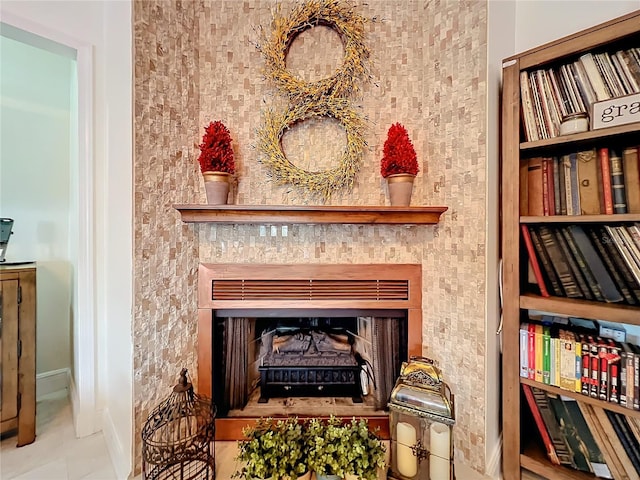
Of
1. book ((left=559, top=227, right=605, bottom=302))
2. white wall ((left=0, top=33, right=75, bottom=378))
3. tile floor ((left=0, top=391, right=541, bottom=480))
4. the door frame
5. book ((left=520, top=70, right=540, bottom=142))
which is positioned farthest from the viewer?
white wall ((left=0, top=33, right=75, bottom=378))

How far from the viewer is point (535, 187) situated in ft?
4.32

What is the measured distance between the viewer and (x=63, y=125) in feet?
7.05

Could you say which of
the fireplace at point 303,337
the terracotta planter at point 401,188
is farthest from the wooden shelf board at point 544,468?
the terracotta planter at point 401,188

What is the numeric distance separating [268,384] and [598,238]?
174 centimetres

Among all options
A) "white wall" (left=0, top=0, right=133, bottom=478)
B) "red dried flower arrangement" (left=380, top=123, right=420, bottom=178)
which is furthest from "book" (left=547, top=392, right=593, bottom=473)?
"white wall" (left=0, top=0, right=133, bottom=478)

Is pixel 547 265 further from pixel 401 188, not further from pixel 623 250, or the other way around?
pixel 401 188

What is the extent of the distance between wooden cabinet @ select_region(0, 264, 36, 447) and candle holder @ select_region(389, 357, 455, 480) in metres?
1.91

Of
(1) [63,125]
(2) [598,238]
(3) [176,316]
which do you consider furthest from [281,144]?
(1) [63,125]

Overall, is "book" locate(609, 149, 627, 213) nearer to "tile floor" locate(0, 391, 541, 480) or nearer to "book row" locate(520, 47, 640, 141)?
"book row" locate(520, 47, 640, 141)

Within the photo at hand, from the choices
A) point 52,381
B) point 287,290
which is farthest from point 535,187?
point 52,381

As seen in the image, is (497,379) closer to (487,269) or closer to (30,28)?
(487,269)

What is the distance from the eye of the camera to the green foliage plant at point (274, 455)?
46.4 inches

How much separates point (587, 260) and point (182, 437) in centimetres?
191

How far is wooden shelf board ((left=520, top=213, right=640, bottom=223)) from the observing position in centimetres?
106
